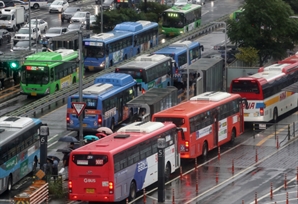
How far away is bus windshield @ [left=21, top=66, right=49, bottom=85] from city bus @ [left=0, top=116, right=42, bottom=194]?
20569mm

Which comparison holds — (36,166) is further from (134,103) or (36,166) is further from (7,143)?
(134,103)

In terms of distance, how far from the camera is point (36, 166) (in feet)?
191

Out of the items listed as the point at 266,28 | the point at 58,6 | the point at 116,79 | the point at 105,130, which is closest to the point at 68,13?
the point at 58,6

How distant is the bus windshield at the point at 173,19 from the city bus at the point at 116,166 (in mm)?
60456

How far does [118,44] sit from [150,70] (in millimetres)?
16486

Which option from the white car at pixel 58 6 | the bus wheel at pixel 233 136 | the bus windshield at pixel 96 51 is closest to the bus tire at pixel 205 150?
the bus wheel at pixel 233 136

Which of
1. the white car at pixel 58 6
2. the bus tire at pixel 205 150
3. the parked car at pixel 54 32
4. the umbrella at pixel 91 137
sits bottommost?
the white car at pixel 58 6

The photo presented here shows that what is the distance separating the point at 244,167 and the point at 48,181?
1177 cm

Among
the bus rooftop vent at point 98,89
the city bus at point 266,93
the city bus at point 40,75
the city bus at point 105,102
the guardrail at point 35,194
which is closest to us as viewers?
the guardrail at point 35,194

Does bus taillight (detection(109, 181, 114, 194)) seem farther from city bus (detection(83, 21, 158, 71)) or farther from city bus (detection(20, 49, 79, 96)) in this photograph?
city bus (detection(83, 21, 158, 71))

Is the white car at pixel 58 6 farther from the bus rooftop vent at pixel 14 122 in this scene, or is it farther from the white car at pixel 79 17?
the bus rooftop vent at pixel 14 122

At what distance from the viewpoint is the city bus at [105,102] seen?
221 feet

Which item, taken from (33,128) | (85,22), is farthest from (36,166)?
(85,22)

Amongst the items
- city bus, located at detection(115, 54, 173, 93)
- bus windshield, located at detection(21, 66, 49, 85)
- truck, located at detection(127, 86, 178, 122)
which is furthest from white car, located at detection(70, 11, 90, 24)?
truck, located at detection(127, 86, 178, 122)
